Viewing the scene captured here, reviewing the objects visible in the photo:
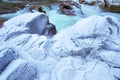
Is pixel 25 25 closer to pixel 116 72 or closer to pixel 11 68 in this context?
pixel 11 68

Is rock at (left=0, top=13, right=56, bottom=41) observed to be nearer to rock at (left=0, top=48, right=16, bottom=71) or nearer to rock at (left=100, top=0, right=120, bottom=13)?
rock at (left=0, top=48, right=16, bottom=71)

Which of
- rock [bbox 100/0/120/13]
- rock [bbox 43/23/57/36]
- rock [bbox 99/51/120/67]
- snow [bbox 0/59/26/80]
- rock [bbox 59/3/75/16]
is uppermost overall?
rock [bbox 99/51/120/67]

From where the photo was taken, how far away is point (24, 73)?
4.80 meters

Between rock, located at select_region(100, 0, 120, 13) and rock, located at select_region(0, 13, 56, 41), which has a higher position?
rock, located at select_region(0, 13, 56, 41)

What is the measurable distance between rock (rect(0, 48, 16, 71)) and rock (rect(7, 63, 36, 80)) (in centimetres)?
35

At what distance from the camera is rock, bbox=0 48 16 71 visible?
15.8ft

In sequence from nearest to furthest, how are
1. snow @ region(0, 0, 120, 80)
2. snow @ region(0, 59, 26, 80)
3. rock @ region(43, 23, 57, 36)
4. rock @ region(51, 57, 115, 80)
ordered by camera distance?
snow @ region(0, 59, 26, 80) < rock @ region(51, 57, 115, 80) < snow @ region(0, 0, 120, 80) < rock @ region(43, 23, 57, 36)

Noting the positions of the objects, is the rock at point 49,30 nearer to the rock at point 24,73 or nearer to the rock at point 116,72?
the rock at point 24,73

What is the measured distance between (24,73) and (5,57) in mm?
565

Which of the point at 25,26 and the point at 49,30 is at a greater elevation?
the point at 25,26

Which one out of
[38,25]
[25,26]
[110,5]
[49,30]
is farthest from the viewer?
[110,5]

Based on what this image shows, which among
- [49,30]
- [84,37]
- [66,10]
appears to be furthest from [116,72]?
[66,10]

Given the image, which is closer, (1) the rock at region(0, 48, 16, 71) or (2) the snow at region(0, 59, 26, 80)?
(2) the snow at region(0, 59, 26, 80)

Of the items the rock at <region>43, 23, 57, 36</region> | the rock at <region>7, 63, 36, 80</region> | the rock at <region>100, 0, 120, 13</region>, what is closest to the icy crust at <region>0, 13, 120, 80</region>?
the rock at <region>7, 63, 36, 80</region>
